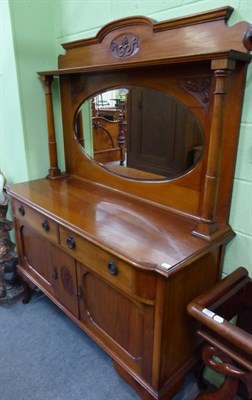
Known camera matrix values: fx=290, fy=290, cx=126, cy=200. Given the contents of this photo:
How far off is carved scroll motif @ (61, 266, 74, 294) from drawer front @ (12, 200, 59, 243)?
0.17 meters

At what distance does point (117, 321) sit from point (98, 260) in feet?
0.95

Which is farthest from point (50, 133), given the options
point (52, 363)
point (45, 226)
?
point (52, 363)

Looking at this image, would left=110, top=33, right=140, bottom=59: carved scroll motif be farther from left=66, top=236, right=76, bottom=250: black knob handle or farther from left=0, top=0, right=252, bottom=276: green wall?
left=66, top=236, right=76, bottom=250: black knob handle

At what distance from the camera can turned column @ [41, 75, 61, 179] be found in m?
1.71

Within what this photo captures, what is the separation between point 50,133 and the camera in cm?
182

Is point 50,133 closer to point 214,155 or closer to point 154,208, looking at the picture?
point 154,208

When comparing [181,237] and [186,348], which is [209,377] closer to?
[186,348]

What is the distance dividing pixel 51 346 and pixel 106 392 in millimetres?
431

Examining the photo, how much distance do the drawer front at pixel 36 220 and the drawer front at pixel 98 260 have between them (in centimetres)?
7

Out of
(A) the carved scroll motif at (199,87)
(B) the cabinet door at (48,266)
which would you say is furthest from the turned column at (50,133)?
(A) the carved scroll motif at (199,87)

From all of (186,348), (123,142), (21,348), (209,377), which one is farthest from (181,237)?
(21,348)

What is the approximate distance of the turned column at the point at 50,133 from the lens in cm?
171

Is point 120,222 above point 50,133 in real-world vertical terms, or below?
below

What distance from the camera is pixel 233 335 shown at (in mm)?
887
